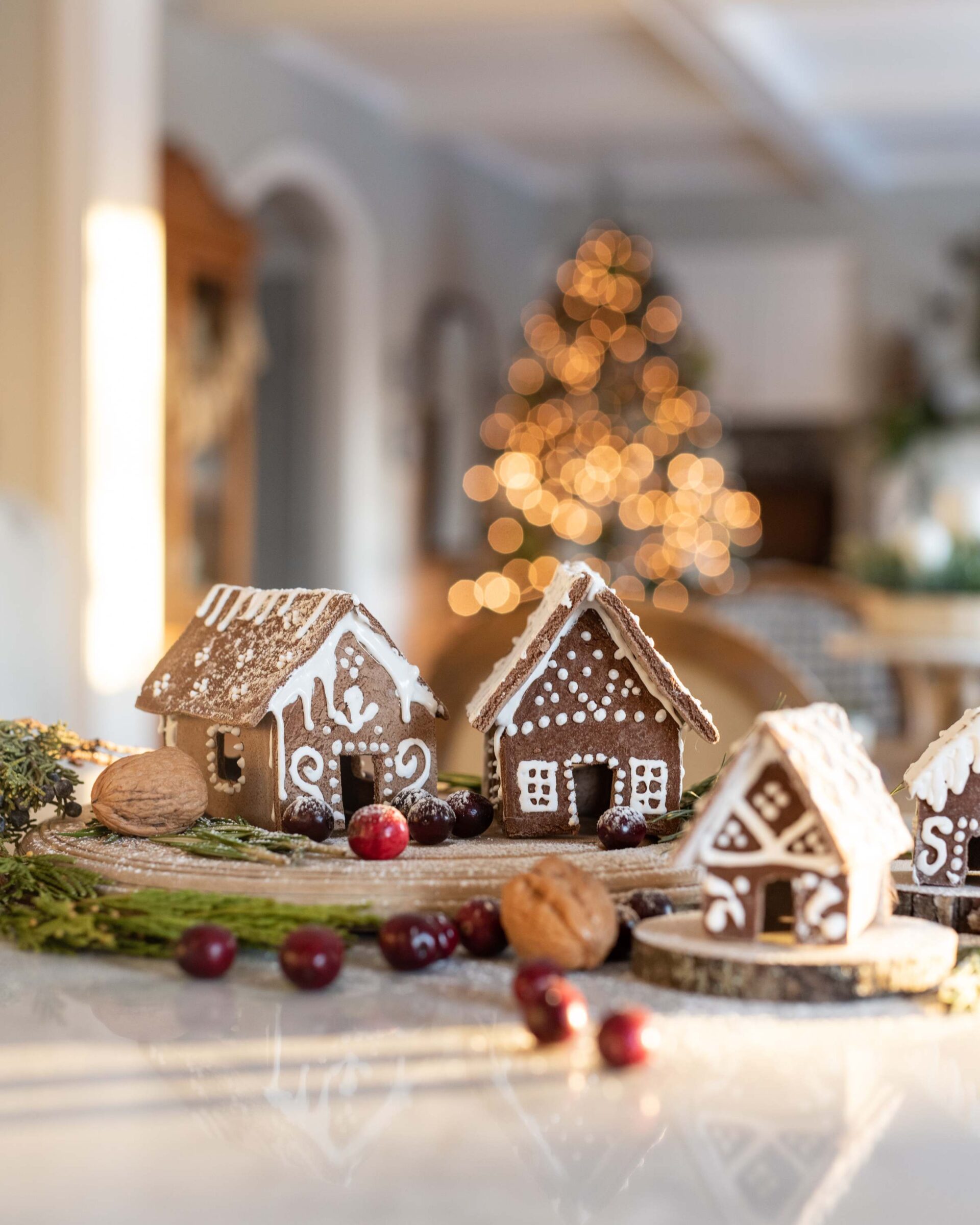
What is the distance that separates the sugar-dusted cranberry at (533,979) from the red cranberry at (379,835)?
0.20 meters

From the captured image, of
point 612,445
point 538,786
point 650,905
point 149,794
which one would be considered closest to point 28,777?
point 149,794

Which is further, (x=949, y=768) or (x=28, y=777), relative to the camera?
(x=28, y=777)

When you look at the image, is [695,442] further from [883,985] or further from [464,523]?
[883,985]

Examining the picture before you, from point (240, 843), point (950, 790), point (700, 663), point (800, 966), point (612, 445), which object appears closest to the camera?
point (800, 966)

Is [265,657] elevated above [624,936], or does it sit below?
above

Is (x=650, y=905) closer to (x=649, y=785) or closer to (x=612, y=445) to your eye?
(x=649, y=785)

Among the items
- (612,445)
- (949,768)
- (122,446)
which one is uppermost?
(612,445)

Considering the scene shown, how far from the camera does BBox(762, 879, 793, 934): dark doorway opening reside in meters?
0.79

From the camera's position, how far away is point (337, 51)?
5.17 meters

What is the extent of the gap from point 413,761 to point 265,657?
4.9 inches

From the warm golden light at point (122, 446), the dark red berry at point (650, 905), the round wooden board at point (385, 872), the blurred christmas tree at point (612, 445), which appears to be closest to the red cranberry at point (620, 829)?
the round wooden board at point (385, 872)

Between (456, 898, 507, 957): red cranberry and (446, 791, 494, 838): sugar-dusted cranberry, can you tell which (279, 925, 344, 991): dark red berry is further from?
(446, 791, 494, 838): sugar-dusted cranberry

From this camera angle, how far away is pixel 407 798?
101cm

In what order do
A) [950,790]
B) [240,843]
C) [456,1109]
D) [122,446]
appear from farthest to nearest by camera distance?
[122,446]
[240,843]
[950,790]
[456,1109]
